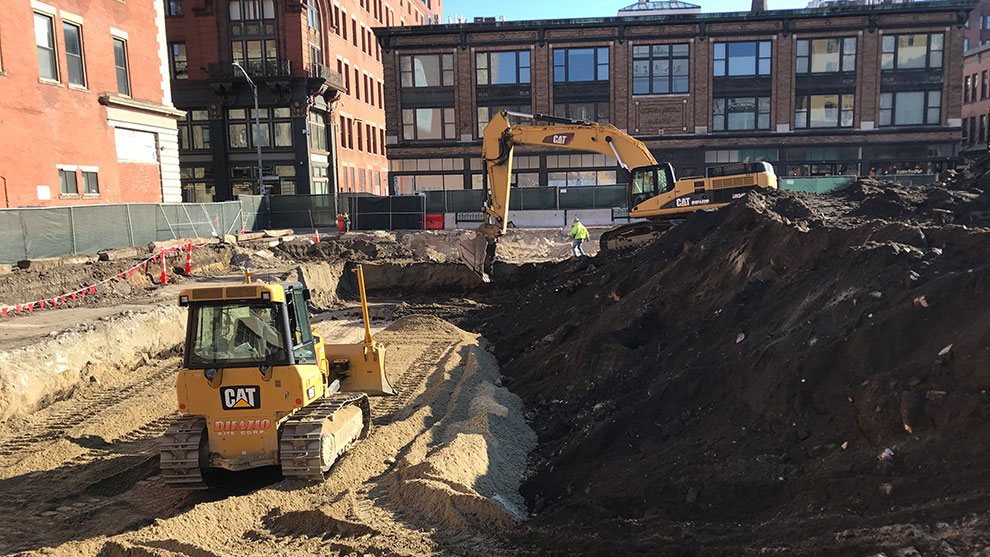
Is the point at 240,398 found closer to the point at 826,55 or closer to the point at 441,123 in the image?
the point at 441,123

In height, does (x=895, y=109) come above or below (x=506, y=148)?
above

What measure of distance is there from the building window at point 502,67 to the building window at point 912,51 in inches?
887

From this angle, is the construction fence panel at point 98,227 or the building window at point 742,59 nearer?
the construction fence panel at point 98,227

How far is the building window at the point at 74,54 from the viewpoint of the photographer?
25.0 metres

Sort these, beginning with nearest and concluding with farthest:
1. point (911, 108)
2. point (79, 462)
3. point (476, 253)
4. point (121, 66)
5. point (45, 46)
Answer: point (79, 462) < point (476, 253) < point (45, 46) < point (121, 66) < point (911, 108)

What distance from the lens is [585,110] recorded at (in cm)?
4612

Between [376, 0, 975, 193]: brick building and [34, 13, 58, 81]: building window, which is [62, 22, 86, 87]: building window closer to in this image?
[34, 13, 58, 81]: building window

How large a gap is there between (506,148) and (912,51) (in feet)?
117

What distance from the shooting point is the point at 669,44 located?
45.1m

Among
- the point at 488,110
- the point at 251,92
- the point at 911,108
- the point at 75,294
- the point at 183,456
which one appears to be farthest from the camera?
the point at 488,110

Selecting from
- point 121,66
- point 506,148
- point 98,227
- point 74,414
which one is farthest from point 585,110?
point 74,414

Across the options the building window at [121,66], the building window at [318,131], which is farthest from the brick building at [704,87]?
the building window at [121,66]

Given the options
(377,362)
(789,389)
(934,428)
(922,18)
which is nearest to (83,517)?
(377,362)

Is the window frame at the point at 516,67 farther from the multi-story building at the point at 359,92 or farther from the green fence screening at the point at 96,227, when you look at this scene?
the green fence screening at the point at 96,227
